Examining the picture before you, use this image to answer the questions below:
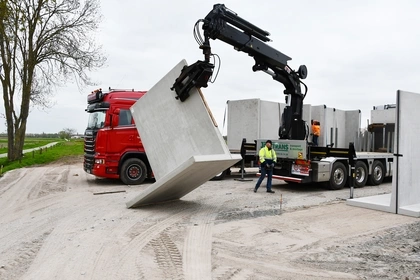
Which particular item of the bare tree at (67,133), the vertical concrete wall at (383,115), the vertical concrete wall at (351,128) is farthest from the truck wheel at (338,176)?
the bare tree at (67,133)

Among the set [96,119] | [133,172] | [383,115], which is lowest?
[133,172]

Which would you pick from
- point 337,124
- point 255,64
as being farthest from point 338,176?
point 255,64

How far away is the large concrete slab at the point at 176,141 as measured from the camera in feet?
25.5

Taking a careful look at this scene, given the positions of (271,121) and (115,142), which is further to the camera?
(271,121)

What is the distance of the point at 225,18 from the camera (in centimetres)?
953

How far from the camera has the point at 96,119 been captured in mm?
12773

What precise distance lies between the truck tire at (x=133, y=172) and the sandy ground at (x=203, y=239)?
197cm

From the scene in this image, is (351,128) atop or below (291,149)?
atop

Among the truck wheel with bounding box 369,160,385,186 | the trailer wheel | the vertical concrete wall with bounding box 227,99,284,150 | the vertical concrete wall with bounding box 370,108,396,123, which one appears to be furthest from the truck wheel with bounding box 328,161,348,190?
the vertical concrete wall with bounding box 370,108,396,123

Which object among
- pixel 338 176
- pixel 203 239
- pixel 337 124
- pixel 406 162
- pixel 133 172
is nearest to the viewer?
pixel 203 239

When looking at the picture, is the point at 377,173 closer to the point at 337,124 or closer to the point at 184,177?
the point at 337,124

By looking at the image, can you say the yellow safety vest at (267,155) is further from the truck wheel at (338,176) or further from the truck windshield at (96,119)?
the truck windshield at (96,119)

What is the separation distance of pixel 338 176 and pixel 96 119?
8.15 metres

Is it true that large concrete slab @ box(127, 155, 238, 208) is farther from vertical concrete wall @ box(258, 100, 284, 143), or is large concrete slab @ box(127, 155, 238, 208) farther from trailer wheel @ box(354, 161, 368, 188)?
trailer wheel @ box(354, 161, 368, 188)
